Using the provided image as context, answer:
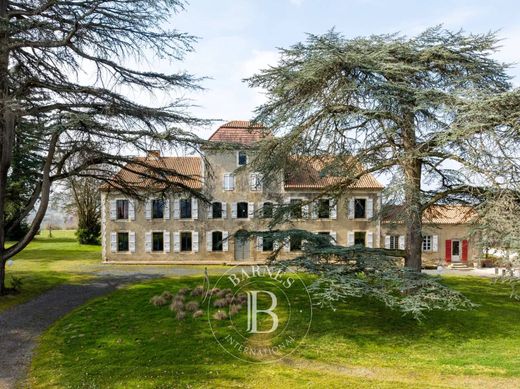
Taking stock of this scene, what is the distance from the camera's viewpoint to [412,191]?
35.1 ft

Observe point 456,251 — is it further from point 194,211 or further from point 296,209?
point 296,209

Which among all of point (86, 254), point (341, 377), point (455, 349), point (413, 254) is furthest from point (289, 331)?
point (86, 254)

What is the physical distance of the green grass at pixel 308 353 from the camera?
7.59 metres

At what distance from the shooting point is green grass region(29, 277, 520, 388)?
7.59m

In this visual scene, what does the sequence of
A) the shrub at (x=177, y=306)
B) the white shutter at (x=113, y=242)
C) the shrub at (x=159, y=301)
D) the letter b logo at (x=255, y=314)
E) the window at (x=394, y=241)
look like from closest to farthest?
the letter b logo at (x=255, y=314)
the shrub at (x=177, y=306)
the shrub at (x=159, y=301)
the white shutter at (x=113, y=242)
the window at (x=394, y=241)

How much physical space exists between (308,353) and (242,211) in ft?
58.9

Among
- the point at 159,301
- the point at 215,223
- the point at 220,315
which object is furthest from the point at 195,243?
the point at 220,315

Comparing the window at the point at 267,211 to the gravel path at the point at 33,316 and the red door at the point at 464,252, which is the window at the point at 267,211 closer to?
the gravel path at the point at 33,316

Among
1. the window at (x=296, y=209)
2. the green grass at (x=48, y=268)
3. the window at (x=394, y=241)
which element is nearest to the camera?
the window at (x=296, y=209)

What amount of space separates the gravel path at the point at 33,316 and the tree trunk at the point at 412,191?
399 inches

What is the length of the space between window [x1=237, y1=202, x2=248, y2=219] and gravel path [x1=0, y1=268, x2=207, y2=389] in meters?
7.98

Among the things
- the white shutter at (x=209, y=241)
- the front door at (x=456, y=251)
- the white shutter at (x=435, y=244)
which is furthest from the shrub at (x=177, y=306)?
the front door at (x=456, y=251)

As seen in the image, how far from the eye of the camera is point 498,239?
838 cm

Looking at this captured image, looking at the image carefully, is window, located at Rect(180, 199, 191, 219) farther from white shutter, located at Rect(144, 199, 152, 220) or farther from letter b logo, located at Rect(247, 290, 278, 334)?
letter b logo, located at Rect(247, 290, 278, 334)
